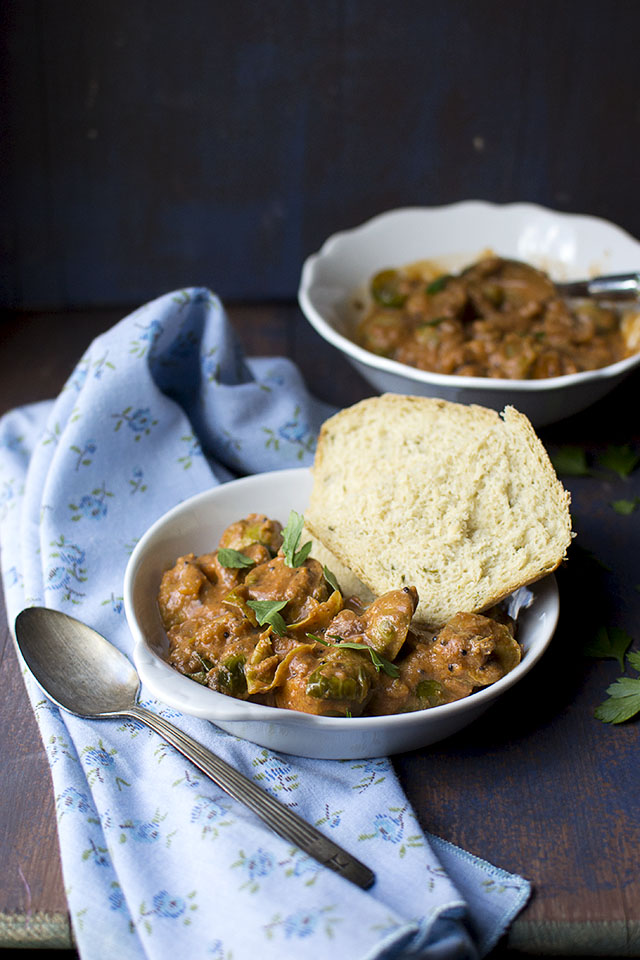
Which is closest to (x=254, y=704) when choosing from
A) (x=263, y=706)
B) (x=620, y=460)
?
(x=263, y=706)

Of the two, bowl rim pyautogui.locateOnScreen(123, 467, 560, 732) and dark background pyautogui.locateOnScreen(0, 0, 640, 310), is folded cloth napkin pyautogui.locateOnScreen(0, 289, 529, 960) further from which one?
dark background pyautogui.locateOnScreen(0, 0, 640, 310)

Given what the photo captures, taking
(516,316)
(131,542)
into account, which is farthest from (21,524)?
(516,316)

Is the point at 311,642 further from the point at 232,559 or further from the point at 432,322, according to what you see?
Answer: the point at 432,322

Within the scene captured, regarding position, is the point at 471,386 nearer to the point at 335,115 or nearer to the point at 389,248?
the point at 389,248

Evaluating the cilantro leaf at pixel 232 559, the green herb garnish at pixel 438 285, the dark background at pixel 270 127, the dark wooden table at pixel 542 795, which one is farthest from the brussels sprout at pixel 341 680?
the dark background at pixel 270 127

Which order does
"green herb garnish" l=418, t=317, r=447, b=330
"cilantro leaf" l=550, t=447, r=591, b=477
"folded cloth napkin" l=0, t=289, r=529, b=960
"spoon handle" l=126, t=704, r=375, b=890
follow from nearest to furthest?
"folded cloth napkin" l=0, t=289, r=529, b=960 → "spoon handle" l=126, t=704, r=375, b=890 → "cilantro leaf" l=550, t=447, r=591, b=477 → "green herb garnish" l=418, t=317, r=447, b=330

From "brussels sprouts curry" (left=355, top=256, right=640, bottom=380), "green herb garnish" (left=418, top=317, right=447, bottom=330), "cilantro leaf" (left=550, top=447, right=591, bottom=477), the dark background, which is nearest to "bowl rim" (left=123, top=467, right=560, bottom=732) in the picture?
"cilantro leaf" (left=550, top=447, right=591, bottom=477)
